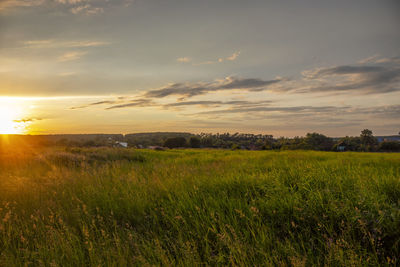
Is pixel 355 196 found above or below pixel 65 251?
above

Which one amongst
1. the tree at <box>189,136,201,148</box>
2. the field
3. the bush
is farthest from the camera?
the tree at <box>189,136,201,148</box>

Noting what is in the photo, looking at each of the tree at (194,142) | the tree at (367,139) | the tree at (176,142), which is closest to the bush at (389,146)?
the tree at (367,139)

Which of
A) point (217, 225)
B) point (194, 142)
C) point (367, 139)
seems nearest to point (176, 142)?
point (194, 142)

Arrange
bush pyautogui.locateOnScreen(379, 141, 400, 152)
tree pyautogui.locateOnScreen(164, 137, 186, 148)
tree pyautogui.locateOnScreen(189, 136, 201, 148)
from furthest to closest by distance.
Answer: tree pyautogui.locateOnScreen(189, 136, 201, 148), tree pyautogui.locateOnScreen(164, 137, 186, 148), bush pyautogui.locateOnScreen(379, 141, 400, 152)

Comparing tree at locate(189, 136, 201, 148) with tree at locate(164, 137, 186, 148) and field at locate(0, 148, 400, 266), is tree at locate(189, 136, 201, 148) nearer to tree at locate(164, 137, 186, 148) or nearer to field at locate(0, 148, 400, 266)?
tree at locate(164, 137, 186, 148)

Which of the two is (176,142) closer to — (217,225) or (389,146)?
(389,146)

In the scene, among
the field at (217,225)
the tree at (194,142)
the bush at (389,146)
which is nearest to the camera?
the field at (217,225)

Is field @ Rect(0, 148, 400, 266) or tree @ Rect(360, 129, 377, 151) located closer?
field @ Rect(0, 148, 400, 266)

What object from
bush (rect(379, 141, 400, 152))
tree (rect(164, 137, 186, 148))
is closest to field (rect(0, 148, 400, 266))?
bush (rect(379, 141, 400, 152))

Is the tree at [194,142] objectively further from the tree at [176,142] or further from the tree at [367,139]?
the tree at [367,139]

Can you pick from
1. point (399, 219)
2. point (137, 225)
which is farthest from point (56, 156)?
point (399, 219)

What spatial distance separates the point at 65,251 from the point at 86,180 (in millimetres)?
4277

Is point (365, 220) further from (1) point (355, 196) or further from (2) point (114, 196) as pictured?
(2) point (114, 196)

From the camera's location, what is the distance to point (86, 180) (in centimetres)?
779
